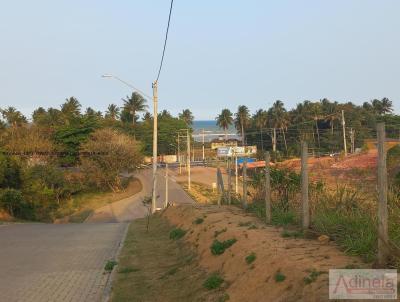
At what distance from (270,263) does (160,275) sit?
135 inches

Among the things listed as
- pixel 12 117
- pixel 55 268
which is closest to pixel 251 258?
pixel 55 268

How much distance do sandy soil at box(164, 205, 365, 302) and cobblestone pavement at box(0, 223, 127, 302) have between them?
7.86 ft

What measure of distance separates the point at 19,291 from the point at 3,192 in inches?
1175

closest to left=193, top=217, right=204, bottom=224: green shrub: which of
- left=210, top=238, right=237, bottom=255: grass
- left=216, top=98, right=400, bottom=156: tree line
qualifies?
left=210, top=238, right=237, bottom=255: grass

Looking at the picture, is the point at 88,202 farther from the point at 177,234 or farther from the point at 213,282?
the point at 213,282

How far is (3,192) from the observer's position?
37.4m

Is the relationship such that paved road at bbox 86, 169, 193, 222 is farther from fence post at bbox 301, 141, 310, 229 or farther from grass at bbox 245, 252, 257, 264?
grass at bbox 245, 252, 257, 264

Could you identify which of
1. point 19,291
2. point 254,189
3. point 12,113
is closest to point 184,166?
point 12,113

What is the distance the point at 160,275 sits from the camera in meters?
10.2

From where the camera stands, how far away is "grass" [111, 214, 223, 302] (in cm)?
845

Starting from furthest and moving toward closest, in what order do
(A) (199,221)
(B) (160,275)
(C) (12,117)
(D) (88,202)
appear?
(C) (12,117) → (D) (88,202) → (A) (199,221) → (B) (160,275)

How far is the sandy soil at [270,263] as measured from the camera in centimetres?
630

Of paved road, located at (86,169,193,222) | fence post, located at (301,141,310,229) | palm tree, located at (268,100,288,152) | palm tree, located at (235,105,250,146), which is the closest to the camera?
fence post, located at (301,141,310,229)

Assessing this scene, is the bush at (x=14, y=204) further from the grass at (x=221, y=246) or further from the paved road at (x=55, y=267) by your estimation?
the grass at (x=221, y=246)
